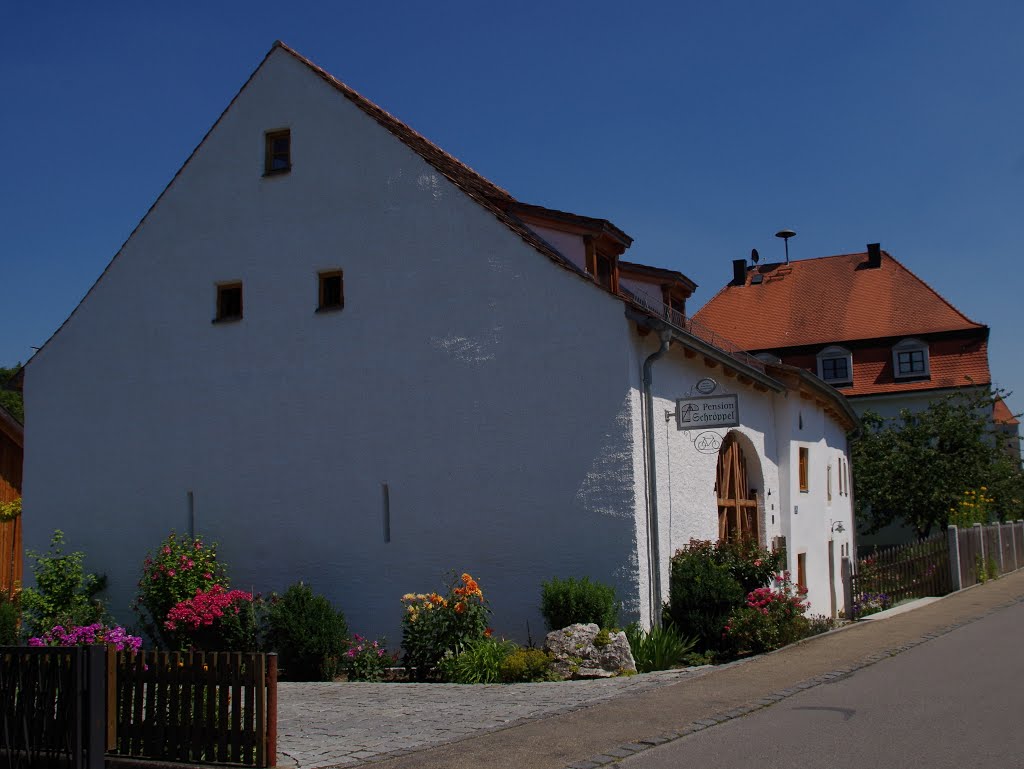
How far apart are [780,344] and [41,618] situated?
32104 mm

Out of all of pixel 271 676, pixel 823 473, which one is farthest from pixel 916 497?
pixel 271 676

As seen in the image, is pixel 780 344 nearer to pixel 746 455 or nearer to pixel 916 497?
pixel 916 497

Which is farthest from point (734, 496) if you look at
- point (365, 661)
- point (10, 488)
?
point (10, 488)

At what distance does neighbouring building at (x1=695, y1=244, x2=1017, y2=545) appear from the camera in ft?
134

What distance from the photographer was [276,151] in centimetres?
1839

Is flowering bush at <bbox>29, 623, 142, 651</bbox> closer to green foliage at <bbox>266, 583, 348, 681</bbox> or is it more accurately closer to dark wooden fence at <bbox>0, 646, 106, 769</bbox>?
green foliage at <bbox>266, 583, 348, 681</bbox>

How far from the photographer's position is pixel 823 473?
24.0 m

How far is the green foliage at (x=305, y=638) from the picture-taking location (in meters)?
14.5

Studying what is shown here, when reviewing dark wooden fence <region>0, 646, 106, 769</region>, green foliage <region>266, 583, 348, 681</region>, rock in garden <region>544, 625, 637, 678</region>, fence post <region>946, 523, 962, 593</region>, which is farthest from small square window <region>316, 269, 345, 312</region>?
fence post <region>946, 523, 962, 593</region>

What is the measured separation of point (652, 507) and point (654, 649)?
2.13m

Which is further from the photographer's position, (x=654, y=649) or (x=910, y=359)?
(x=910, y=359)

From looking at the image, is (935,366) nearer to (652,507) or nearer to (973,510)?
(973,510)

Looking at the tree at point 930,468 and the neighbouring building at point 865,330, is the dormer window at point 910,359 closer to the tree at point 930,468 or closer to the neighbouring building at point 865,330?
the neighbouring building at point 865,330

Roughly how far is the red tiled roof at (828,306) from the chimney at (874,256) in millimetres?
199
